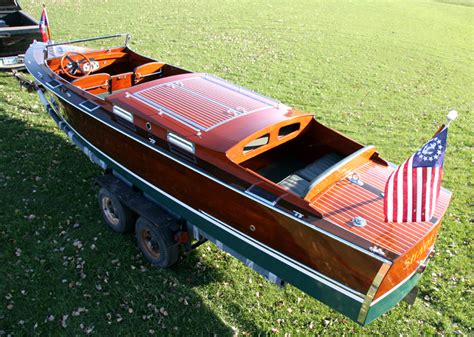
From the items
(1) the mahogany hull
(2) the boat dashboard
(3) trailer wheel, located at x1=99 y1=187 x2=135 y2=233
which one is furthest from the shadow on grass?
(2) the boat dashboard

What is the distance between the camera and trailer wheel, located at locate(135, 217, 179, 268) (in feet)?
16.3

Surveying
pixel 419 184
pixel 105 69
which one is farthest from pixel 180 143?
pixel 105 69

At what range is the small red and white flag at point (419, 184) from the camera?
347cm

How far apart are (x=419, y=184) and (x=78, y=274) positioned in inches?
166

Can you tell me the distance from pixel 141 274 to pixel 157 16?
1615 centimetres

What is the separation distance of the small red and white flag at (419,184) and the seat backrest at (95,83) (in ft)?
17.6

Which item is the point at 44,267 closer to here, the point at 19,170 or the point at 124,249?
the point at 124,249

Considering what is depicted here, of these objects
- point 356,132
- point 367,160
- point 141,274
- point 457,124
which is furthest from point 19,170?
point 457,124

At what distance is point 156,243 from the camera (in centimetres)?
517

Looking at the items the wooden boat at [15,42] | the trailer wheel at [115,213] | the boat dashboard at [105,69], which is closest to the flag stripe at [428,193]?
the trailer wheel at [115,213]

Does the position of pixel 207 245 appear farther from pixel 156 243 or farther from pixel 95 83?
pixel 95 83

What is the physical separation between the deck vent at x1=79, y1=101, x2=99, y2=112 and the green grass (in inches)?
59.7

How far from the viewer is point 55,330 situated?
14.4 ft

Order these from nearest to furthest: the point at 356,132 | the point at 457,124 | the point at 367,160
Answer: the point at 367,160 < the point at 356,132 < the point at 457,124
